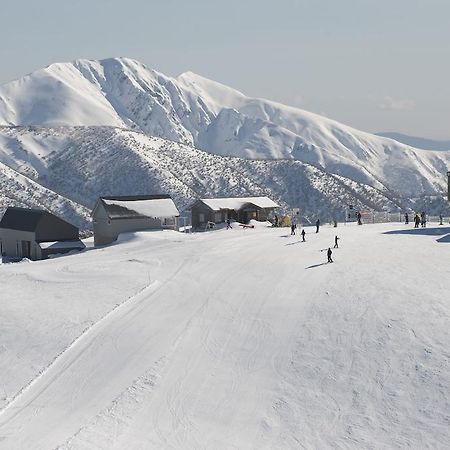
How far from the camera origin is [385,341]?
27.2 m

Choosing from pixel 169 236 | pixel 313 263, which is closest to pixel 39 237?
pixel 169 236

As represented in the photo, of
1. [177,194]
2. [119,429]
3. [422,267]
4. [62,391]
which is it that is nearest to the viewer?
[119,429]

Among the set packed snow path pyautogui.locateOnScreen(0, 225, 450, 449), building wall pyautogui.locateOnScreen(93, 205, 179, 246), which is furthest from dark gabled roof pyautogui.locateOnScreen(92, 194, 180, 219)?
packed snow path pyautogui.locateOnScreen(0, 225, 450, 449)

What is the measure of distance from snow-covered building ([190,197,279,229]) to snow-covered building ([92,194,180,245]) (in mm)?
4843

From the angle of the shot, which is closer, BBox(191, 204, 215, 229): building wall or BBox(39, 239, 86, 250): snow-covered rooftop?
BBox(39, 239, 86, 250): snow-covered rooftop

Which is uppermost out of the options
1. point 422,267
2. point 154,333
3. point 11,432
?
point 422,267

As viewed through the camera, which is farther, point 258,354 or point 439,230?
point 439,230

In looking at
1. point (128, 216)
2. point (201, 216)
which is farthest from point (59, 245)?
point (201, 216)

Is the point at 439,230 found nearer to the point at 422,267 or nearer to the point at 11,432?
the point at 422,267

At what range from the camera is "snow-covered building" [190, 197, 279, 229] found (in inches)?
2534

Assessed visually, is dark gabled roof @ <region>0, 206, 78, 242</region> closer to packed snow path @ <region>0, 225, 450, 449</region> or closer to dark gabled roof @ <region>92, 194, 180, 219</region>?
dark gabled roof @ <region>92, 194, 180, 219</region>

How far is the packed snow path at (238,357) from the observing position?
72.0 feet

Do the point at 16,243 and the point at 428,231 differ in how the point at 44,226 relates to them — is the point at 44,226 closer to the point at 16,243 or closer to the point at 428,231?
the point at 16,243

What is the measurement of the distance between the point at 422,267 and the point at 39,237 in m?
35.0
